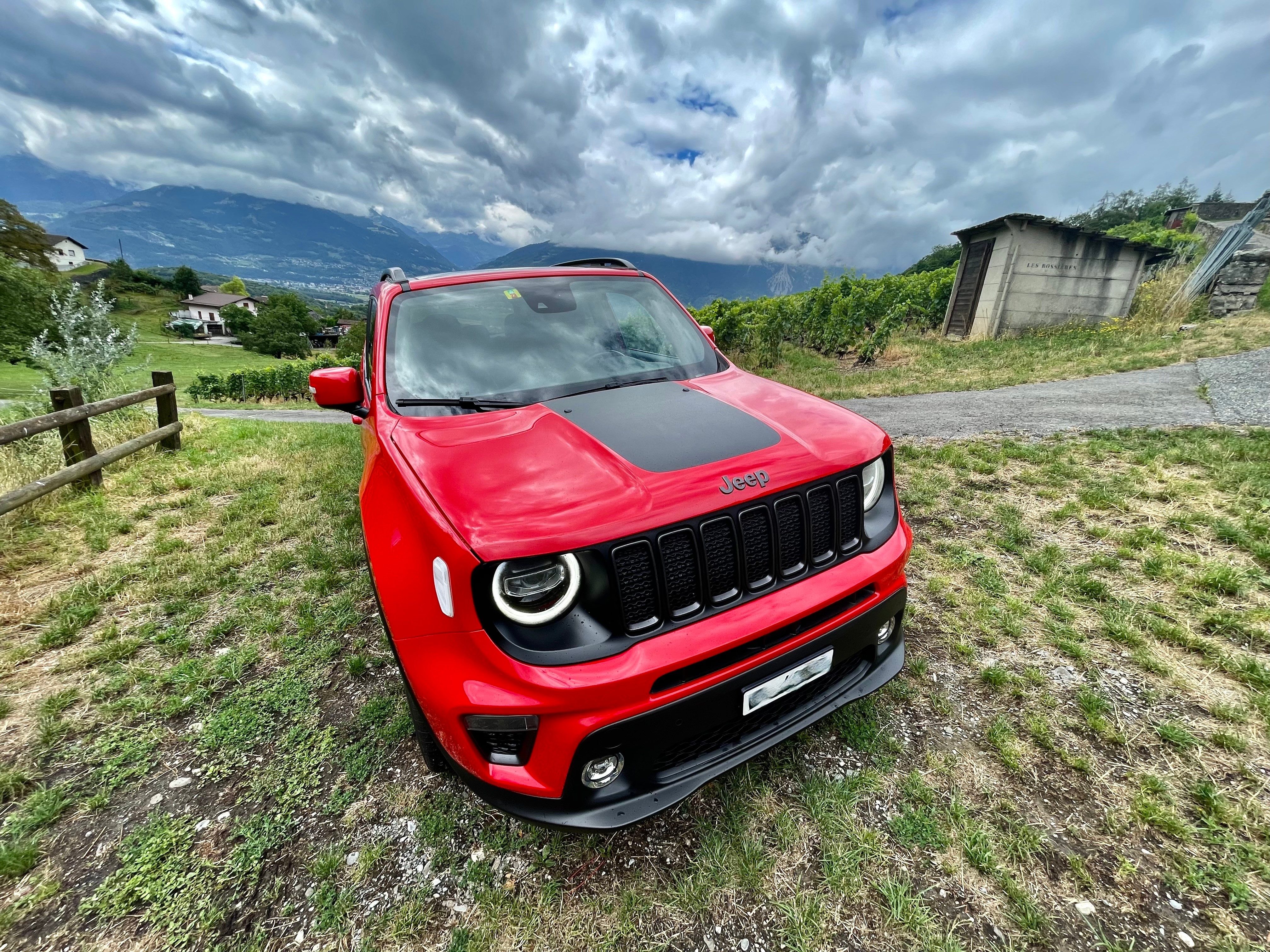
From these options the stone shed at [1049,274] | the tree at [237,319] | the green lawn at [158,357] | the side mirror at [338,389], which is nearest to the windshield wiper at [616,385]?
the side mirror at [338,389]

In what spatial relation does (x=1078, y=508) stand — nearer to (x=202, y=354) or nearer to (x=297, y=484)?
(x=297, y=484)

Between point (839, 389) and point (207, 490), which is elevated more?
point (839, 389)

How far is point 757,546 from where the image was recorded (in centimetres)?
170

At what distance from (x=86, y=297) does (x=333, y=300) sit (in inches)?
8744

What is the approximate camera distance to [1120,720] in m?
2.16

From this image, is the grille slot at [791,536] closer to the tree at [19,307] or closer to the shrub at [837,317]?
the shrub at [837,317]

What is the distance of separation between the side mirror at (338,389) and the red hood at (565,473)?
0.70m

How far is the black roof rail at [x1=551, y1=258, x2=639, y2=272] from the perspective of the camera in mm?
3432

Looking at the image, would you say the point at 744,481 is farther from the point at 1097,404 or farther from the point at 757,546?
the point at 1097,404

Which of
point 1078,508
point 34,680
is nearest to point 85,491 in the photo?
point 34,680

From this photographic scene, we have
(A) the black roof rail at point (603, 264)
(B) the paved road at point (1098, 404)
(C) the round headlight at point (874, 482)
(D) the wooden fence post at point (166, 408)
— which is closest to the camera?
(C) the round headlight at point (874, 482)

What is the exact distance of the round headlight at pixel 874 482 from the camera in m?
2.07

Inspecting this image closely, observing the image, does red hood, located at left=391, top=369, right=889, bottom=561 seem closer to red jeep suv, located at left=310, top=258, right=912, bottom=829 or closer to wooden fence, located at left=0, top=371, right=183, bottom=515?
red jeep suv, located at left=310, top=258, right=912, bottom=829

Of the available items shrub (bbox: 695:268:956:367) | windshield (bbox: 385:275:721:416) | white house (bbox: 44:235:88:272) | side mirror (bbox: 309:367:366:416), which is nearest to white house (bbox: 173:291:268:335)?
white house (bbox: 44:235:88:272)
